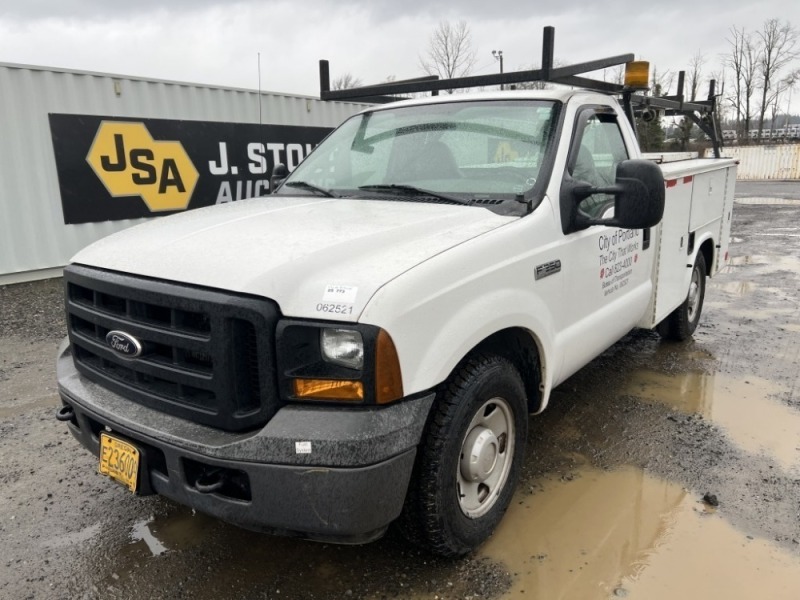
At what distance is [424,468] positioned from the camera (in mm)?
2297

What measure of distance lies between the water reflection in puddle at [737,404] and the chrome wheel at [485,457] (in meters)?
1.76

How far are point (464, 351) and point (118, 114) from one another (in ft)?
27.3

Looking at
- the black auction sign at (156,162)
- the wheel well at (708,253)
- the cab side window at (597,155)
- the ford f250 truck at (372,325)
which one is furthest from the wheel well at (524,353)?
the black auction sign at (156,162)

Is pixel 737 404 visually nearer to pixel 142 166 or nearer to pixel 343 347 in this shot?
pixel 343 347

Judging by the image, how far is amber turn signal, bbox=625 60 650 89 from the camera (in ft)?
13.4

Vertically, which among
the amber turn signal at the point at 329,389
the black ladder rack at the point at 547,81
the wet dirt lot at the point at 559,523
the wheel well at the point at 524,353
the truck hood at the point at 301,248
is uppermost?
the black ladder rack at the point at 547,81

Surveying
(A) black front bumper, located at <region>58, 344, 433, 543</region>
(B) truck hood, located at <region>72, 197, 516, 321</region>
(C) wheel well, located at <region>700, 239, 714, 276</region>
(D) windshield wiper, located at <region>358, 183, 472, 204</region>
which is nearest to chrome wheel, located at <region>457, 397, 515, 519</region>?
(A) black front bumper, located at <region>58, 344, 433, 543</region>

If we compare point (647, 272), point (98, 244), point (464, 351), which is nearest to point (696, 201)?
point (647, 272)

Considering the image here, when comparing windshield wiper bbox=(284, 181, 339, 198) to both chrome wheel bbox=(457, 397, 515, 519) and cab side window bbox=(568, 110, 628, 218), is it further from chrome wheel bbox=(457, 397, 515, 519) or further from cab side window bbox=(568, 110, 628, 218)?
chrome wheel bbox=(457, 397, 515, 519)

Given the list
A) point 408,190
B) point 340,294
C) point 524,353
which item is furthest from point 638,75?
point 340,294

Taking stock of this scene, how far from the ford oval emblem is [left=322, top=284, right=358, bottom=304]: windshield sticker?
83 centimetres

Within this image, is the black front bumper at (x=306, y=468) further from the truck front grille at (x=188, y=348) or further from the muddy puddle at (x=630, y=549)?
the muddy puddle at (x=630, y=549)

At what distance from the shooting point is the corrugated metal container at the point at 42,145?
8.00m

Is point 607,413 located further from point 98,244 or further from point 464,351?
point 98,244
